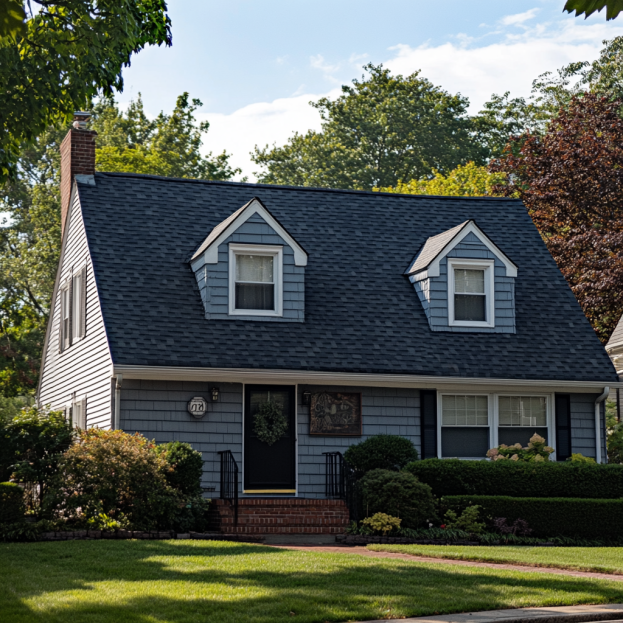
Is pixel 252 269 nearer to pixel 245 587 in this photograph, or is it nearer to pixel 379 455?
pixel 379 455

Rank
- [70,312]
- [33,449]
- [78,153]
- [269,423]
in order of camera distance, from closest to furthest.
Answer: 1. [33,449]
2. [269,423]
3. [78,153]
4. [70,312]

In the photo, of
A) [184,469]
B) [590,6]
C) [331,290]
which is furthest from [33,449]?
[590,6]

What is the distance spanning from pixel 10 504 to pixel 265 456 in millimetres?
5370

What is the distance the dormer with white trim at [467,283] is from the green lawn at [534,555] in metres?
6.17

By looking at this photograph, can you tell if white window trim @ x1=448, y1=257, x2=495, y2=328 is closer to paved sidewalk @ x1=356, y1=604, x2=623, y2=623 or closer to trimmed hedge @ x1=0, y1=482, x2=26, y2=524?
trimmed hedge @ x1=0, y1=482, x2=26, y2=524

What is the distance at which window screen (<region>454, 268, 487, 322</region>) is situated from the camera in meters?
19.7

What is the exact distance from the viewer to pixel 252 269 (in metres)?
18.7

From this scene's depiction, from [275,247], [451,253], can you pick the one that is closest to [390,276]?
[451,253]

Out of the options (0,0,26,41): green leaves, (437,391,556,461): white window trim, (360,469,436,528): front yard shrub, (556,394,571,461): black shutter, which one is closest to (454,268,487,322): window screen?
(437,391,556,461): white window trim

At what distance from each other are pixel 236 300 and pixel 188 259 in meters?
1.47

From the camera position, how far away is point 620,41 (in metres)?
46.4

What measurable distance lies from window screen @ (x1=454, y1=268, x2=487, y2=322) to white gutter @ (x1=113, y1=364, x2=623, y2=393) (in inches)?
74.6

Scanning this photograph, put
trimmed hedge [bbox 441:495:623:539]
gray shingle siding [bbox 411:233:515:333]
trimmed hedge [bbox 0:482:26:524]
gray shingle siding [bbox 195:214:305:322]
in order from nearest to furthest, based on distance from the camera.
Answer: trimmed hedge [bbox 0:482:26:524], trimmed hedge [bbox 441:495:623:539], gray shingle siding [bbox 195:214:305:322], gray shingle siding [bbox 411:233:515:333]

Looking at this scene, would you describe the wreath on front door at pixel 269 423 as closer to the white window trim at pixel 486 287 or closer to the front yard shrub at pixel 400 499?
the front yard shrub at pixel 400 499
